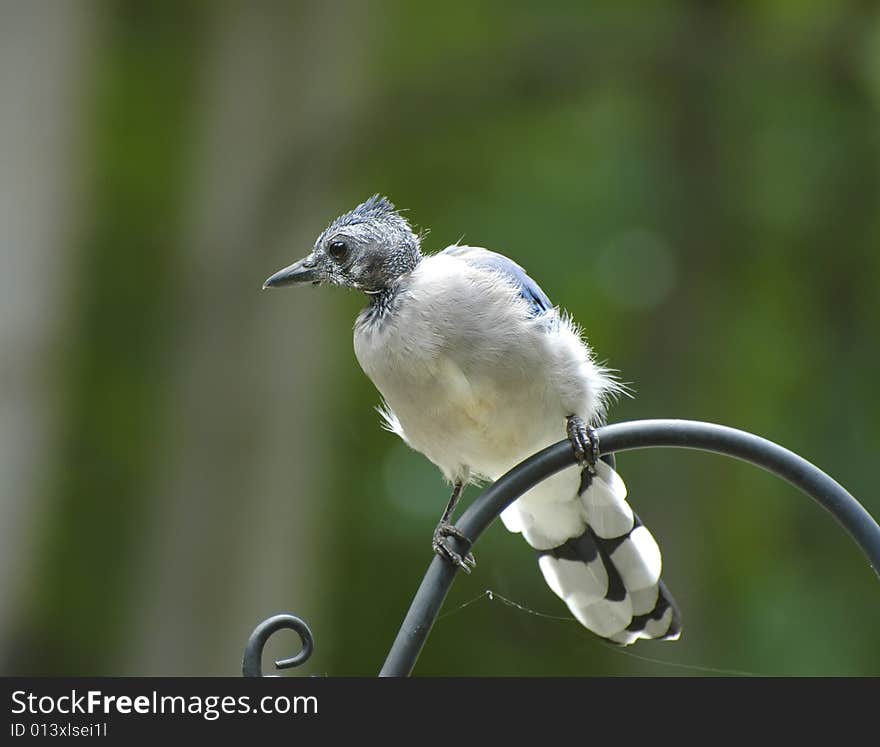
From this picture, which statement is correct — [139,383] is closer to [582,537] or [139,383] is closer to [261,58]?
[261,58]

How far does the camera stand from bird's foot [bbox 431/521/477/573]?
290 centimetres

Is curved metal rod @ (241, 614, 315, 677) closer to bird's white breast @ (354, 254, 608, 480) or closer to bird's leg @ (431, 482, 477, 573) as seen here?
bird's leg @ (431, 482, 477, 573)

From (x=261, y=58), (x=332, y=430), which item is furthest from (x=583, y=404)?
(x=261, y=58)

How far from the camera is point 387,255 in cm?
354

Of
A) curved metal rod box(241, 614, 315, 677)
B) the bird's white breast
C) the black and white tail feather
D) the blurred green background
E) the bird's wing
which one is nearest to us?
curved metal rod box(241, 614, 315, 677)

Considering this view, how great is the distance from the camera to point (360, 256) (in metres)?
3.50

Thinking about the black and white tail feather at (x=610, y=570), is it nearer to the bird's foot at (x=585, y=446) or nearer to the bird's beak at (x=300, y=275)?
the bird's foot at (x=585, y=446)

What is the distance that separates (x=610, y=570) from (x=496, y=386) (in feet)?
2.33

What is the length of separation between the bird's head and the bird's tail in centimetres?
83

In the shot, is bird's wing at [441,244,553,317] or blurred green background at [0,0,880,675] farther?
blurred green background at [0,0,880,675]

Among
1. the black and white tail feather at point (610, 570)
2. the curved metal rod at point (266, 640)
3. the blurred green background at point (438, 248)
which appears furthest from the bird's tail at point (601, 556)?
the blurred green background at point (438, 248)

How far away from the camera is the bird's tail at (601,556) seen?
134 inches

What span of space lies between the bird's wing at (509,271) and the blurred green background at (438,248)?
3.44 metres

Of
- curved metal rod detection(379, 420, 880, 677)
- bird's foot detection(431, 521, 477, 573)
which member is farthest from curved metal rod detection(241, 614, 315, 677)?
bird's foot detection(431, 521, 477, 573)
